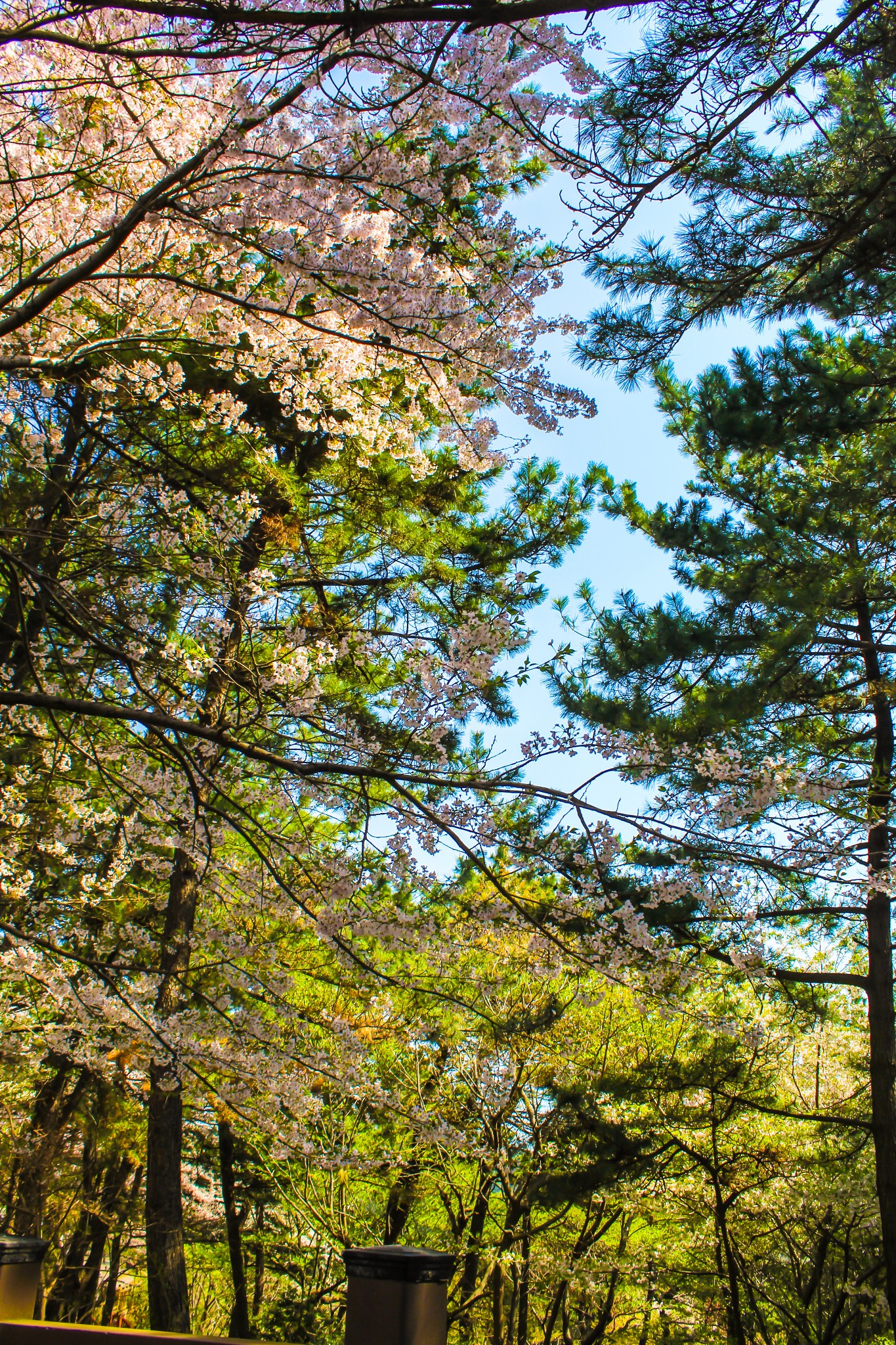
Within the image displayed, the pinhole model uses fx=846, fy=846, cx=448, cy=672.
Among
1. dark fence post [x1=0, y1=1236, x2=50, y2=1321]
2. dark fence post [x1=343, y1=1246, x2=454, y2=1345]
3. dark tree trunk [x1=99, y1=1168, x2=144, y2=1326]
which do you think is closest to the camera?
dark fence post [x1=343, y1=1246, x2=454, y2=1345]

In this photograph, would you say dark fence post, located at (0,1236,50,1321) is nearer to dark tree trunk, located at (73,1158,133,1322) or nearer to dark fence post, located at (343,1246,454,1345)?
dark fence post, located at (343,1246,454,1345)

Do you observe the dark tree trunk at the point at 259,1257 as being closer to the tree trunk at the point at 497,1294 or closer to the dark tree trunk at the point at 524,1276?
the tree trunk at the point at 497,1294

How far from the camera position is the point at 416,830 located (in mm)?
3307

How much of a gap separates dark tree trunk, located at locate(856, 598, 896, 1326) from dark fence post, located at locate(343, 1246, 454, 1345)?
4.46 m

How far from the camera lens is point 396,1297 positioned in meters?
2.37

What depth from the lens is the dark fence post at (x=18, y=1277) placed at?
10.0 ft

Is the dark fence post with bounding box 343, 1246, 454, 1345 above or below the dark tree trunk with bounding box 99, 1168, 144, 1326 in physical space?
above

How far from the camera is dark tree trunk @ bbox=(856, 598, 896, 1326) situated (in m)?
6.19

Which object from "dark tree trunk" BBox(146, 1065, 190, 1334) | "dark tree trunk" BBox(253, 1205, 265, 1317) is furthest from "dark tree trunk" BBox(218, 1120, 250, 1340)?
"dark tree trunk" BBox(146, 1065, 190, 1334)

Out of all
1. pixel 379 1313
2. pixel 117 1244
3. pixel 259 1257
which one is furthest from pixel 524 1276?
pixel 379 1313

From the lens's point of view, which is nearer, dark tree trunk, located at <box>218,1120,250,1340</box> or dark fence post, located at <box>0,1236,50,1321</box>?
dark fence post, located at <box>0,1236,50,1321</box>

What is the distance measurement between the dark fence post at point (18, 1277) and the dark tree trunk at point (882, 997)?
206 inches

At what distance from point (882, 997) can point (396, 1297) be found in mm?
5837

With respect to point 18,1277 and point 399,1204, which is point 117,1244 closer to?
point 399,1204
